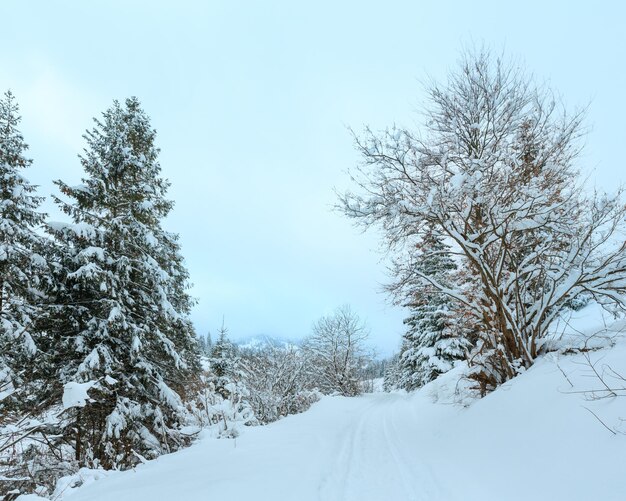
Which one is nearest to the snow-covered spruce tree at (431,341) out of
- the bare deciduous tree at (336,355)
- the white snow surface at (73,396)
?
the bare deciduous tree at (336,355)

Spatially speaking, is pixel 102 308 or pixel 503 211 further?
pixel 102 308

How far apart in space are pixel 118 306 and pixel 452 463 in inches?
375

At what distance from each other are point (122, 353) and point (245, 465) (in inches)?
296

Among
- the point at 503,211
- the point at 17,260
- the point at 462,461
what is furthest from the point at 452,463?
the point at 17,260

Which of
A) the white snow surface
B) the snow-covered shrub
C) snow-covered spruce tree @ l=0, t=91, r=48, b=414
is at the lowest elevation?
the snow-covered shrub

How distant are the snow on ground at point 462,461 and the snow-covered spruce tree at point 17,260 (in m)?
6.88

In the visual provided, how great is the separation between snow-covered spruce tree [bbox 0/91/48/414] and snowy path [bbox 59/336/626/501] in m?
6.95

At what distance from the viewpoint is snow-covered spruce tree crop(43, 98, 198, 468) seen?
9.43 meters

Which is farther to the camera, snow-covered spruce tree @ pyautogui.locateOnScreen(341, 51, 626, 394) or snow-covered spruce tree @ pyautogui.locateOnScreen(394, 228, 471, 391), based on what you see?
snow-covered spruce tree @ pyautogui.locateOnScreen(394, 228, 471, 391)

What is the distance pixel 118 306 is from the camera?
9773mm

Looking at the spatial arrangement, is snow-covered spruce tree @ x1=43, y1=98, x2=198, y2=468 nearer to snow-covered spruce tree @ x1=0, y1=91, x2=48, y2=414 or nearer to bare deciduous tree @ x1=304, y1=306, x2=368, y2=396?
snow-covered spruce tree @ x1=0, y1=91, x2=48, y2=414

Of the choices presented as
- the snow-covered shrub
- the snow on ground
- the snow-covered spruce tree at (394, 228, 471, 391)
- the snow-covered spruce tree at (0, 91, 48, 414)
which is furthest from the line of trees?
the snow-covered spruce tree at (394, 228, 471, 391)

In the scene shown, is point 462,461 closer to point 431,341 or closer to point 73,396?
point 73,396

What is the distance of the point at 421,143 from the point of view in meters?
8.55
